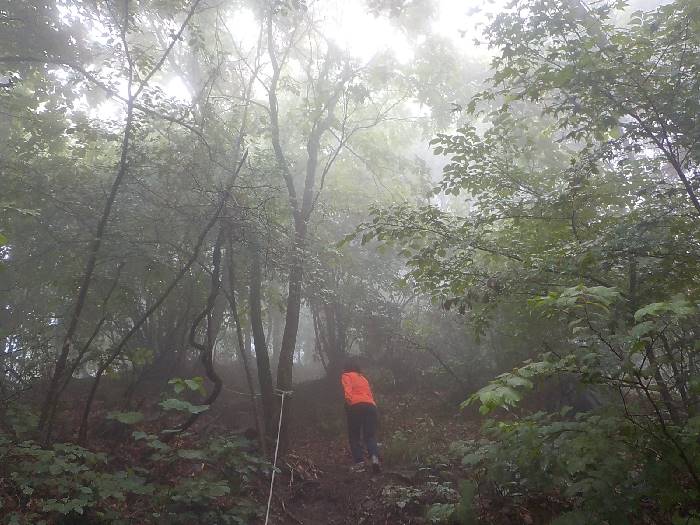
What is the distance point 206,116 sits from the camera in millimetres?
8586

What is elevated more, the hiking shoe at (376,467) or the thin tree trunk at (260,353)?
the thin tree trunk at (260,353)

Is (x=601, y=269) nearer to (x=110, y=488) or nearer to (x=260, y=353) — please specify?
(x=110, y=488)

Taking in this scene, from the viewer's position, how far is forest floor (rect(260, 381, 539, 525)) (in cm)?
559

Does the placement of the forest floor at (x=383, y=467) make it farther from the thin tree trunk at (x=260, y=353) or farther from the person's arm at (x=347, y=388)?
the person's arm at (x=347, y=388)

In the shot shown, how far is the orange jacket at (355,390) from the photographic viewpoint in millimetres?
7984

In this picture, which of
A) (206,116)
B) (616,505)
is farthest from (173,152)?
(616,505)

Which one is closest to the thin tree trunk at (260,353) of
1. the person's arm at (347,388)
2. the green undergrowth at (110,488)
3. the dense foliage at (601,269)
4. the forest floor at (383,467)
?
the forest floor at (383,467)

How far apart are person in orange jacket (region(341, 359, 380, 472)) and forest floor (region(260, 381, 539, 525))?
328mm

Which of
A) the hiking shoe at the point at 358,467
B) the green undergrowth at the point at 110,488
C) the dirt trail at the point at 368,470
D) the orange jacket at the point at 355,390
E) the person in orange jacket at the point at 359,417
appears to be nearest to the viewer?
the green undergrowth at the point at 110,488

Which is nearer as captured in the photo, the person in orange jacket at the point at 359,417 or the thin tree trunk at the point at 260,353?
the person in orange jacket at the point at 359,417

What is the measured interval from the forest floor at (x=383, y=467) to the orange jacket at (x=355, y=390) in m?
0.97

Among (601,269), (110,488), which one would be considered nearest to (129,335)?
(110,488)

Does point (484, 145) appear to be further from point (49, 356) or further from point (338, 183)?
point (338, 183)

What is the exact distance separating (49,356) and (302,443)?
4.81 metres
